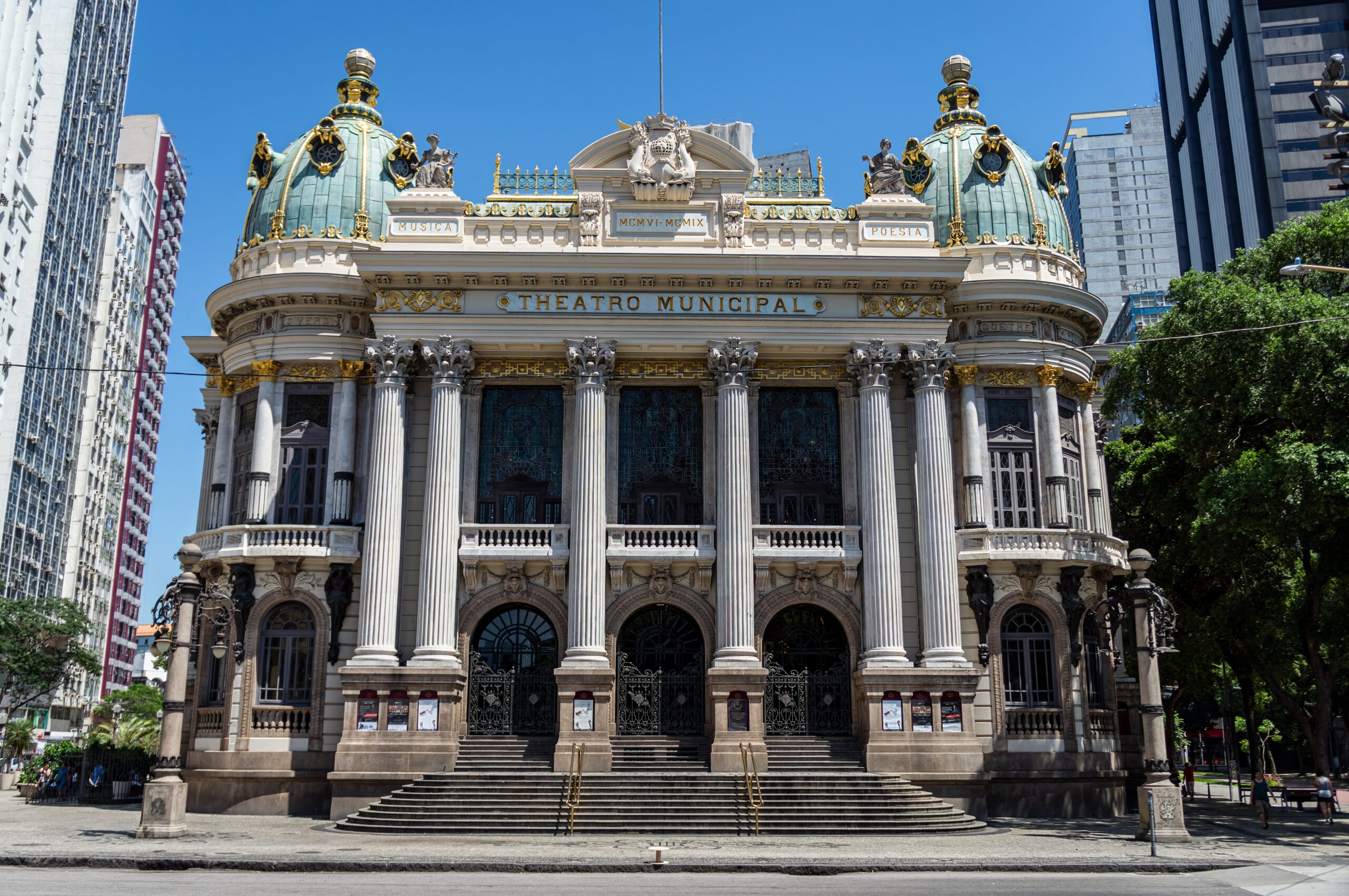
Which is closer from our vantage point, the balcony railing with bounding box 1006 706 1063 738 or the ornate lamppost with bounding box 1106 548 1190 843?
the ornate lamppost with bounding box 1106 548 1190 843

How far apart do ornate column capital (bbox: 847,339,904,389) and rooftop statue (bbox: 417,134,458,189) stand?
13.7m

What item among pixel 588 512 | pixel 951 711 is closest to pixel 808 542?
pixel 951 711

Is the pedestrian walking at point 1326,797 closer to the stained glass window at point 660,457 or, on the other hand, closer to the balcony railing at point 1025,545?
the balcony railing at point 1025,545

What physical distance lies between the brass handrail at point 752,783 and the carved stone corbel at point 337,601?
12131 millimetres

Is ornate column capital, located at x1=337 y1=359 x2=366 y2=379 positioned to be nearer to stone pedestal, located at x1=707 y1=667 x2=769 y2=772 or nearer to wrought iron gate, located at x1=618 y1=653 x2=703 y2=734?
wrought iron gate, located at x1=618 y1=653 x2=703 y2=734

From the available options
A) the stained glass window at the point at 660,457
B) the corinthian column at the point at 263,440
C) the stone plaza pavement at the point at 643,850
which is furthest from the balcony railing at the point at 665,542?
the corinthian column at the point at 263,440

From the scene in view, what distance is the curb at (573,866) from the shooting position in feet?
71.2

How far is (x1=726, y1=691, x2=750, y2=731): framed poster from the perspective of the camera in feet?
108

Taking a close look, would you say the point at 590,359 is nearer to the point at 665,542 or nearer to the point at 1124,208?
the point at 665,542

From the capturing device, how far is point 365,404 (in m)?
37.0

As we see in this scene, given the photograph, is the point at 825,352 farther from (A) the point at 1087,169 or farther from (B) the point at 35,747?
(A) the point at 1087,169

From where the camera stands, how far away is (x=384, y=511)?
3422 centimetres

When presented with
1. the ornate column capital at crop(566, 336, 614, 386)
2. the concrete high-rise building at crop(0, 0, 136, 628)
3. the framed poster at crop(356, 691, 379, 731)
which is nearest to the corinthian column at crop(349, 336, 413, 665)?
the framed poster at crop(356, 691, 379, 731)

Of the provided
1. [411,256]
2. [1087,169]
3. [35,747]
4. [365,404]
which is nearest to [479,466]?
[365,404]
